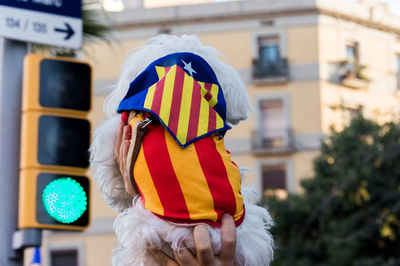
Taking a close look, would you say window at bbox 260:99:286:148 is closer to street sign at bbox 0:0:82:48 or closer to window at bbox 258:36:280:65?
window at bbox 258:36:280:65

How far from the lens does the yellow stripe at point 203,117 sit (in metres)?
2.18

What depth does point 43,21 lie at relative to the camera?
4062 millimetres

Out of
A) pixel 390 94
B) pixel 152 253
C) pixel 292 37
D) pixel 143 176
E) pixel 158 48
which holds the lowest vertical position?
pixel 152 253

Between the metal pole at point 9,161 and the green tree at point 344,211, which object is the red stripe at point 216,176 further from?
the green tree at point 344,211

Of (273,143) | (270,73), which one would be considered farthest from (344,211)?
(270,73)

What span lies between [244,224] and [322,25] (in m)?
23.9

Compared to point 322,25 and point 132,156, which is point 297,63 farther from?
point 132,156

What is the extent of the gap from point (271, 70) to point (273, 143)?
242 cm

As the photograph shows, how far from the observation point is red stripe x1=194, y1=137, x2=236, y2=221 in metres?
2.14

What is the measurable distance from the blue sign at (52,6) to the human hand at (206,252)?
7.28ft

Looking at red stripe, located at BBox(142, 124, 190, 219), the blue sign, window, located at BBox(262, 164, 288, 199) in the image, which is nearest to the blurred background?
window, located at BBox(262, 164, 288, 199)

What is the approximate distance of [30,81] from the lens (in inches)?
147

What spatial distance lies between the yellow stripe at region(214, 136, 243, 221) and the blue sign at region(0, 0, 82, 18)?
6.86 feet

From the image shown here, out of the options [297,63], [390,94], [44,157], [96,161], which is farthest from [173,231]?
[390,94]
